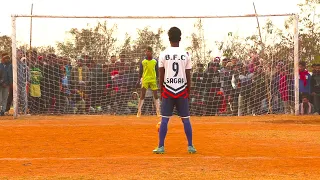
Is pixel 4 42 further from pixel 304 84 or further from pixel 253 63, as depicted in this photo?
pixel 304 84

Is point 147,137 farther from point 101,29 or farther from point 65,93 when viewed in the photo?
point 101,29

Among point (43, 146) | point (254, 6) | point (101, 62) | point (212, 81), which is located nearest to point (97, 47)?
point (101, 62)

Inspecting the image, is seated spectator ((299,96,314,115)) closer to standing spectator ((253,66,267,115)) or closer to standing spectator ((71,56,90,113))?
standing spectator ((253,66,267,115))

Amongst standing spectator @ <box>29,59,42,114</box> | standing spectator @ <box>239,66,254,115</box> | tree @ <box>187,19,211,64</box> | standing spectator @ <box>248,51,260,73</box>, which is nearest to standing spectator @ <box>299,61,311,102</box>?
standing spectator @ <box>248,51,260,73</box>

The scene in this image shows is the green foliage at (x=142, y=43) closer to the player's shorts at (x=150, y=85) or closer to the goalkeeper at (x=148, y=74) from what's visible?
the goalkeeper at (x=148, y=74)

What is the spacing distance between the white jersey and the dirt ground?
40.4 inches

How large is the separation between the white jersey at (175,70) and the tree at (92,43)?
46.6ft

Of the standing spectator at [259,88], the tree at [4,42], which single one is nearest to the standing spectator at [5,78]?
the standing spectator at [259,88]

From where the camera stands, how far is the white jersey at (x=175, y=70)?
11.1 m

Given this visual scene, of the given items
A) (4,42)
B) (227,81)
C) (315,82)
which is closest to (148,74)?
(227,81)

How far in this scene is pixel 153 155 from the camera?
11141 mm

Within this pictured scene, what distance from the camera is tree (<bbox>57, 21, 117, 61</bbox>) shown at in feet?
83.5

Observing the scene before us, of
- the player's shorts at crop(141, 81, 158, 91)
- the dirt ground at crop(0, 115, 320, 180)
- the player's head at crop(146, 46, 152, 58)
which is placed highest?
the player's head at crop(146, 46, 152, 58)

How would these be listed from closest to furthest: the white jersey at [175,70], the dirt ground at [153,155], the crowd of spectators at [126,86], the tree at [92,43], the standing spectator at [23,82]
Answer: the dirt ground at [153,155]
the white jersey at [175,70]
the standing spectator at [23,82]
the crowd of spectators at [126,86]
the tree at [92,43]
